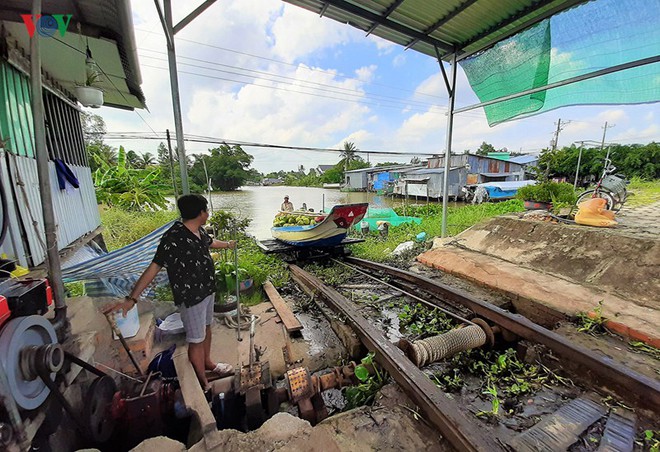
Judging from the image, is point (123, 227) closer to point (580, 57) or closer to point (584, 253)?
point (584, 253)

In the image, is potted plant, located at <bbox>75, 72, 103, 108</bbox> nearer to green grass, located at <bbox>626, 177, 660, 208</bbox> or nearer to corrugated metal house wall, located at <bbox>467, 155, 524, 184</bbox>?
green grass, located at <bbox>626, 177, 660, 208</bbox>

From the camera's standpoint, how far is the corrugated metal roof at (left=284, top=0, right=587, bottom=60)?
15.0 feet

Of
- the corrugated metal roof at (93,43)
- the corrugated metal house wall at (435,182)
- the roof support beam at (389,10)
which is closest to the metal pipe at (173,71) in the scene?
the corrugated metal roof at (93,43)

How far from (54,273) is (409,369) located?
2.75 m

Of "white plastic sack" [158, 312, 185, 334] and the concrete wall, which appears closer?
"white plastic sack" [158, 312, 185, 334]

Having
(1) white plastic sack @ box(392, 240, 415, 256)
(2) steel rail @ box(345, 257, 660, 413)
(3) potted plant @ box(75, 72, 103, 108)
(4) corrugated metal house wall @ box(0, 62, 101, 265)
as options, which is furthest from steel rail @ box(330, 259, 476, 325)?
(3) potted plant @ box(75, 72, 103, 108)

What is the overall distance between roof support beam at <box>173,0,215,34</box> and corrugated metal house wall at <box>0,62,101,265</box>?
2056 mm

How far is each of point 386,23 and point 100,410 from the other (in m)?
6.62

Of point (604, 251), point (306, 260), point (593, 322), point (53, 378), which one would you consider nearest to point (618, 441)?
point (593, 322)

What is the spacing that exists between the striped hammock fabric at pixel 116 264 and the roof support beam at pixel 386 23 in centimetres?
471

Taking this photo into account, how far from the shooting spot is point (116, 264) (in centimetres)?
306

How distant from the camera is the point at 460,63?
6238 mm

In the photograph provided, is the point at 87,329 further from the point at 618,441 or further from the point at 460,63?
the point at 460,63

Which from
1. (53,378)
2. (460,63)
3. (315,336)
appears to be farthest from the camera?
(460,63)
